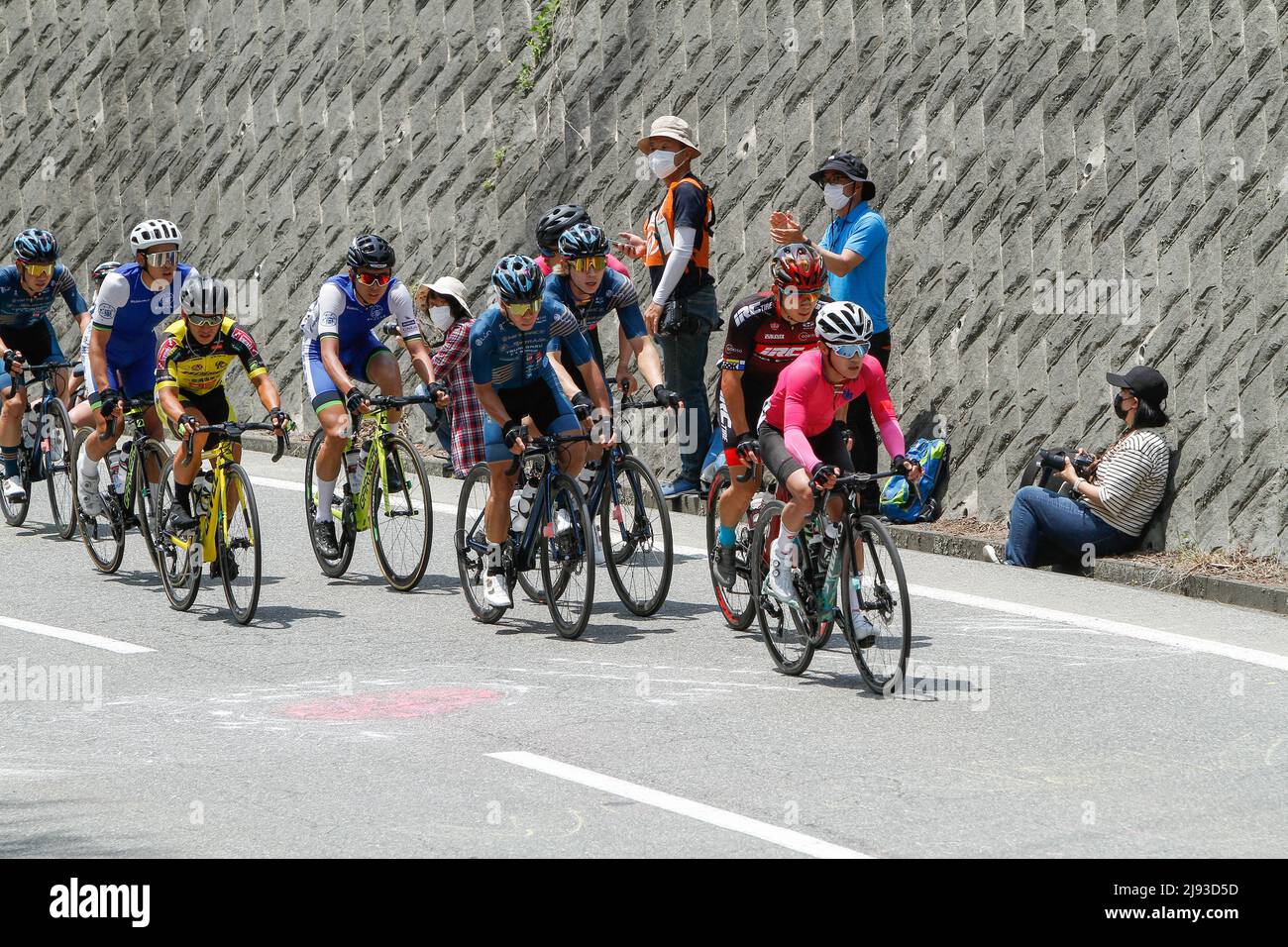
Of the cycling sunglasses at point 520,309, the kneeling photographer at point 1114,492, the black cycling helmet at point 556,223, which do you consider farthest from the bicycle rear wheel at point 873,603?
the black cycling helmet at point 556,223

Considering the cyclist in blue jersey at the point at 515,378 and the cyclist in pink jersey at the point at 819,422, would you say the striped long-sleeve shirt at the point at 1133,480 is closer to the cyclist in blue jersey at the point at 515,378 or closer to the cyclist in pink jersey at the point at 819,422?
the cyclist in pink jersey at the point at 819,422

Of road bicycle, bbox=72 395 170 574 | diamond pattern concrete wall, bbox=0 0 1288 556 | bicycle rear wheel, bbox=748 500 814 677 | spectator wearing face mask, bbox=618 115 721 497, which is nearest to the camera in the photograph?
bicycle rear wheel, bbox=748 500 814 677

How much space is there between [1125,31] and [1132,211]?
4.01 ft

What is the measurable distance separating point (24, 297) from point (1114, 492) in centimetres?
806

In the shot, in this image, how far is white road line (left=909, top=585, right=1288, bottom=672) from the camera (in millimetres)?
9742

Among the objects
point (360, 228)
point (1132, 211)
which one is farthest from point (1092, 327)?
point (360, 228)

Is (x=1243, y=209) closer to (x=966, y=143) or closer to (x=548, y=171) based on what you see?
(x=966, y=143)

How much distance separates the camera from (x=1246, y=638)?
10203 mm

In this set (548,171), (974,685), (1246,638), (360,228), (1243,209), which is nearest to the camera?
(974,685)

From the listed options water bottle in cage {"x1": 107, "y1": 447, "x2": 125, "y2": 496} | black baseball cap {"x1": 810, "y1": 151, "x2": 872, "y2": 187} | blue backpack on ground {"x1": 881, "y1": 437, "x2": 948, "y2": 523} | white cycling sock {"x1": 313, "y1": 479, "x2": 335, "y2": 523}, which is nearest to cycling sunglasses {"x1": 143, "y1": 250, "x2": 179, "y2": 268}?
water bottle in cage {"x1": 107, "y1": 447, "x2": 125, "y2": 496}

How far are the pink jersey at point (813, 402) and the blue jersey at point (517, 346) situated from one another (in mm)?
1591

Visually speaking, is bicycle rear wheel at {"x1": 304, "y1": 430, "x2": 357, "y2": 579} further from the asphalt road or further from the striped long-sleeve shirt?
the striped long-sleeve shirt

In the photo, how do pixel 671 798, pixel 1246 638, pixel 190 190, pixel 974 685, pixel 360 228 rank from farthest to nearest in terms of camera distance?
pixel 190 190
pixel 360 228
pixel 1246 638
pixel 974 685
pixel 671 798
